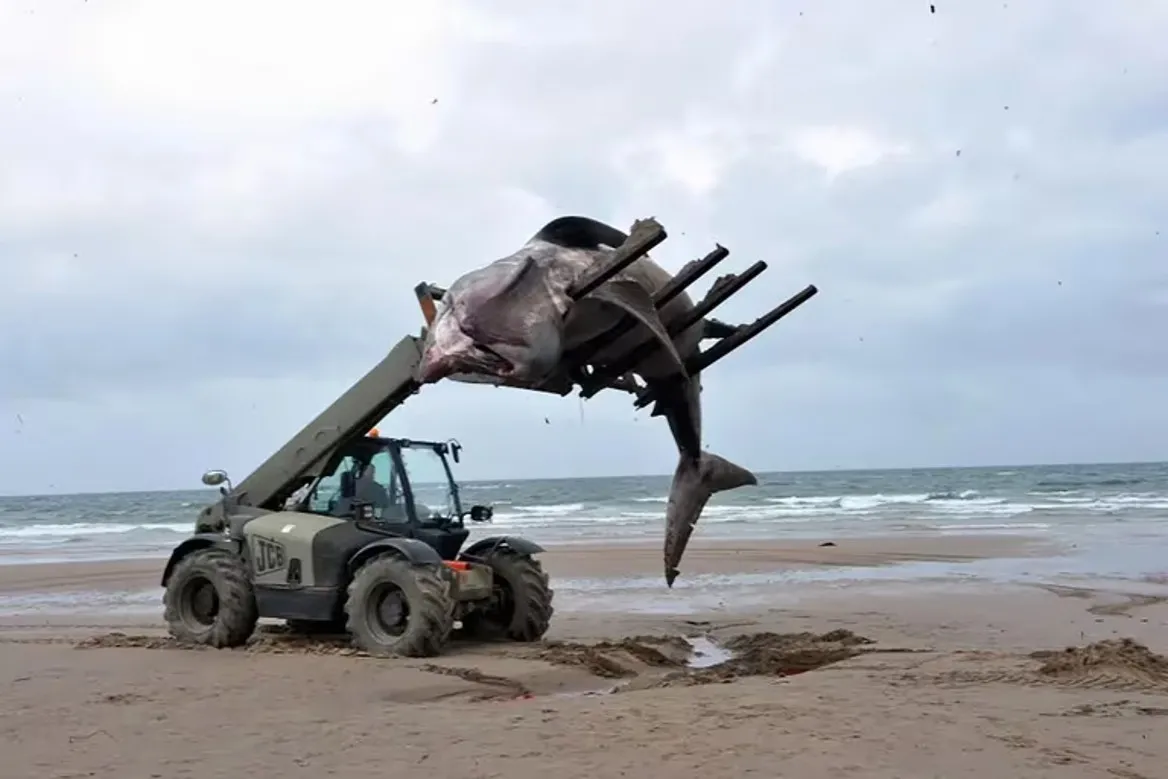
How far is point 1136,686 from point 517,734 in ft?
12.5

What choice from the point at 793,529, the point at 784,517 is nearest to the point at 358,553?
the point at 793,529

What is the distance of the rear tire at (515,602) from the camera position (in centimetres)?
1026

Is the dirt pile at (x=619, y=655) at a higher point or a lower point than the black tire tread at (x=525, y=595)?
lower

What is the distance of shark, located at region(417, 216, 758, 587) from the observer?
18.6ft

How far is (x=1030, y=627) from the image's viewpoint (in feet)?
38.9

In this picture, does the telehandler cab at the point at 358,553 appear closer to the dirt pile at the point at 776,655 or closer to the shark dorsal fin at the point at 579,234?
the dirt pile at the point at 776,655

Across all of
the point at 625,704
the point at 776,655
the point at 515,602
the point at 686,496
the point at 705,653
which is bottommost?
the point at 705,653

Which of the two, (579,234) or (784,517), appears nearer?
(579,234)

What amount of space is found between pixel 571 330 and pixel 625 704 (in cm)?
221

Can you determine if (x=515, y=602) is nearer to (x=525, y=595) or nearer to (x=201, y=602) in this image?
(x=525, y=595)

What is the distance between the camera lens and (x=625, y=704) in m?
6.84

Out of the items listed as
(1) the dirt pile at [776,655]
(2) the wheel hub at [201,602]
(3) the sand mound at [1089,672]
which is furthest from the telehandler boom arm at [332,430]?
(3) the sand mound at [1089,672]

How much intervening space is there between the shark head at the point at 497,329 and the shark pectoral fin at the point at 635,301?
1.60 feet

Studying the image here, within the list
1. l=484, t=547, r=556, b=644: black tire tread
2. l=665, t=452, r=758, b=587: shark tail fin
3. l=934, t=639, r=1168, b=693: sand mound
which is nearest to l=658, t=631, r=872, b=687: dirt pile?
l=665, t=452, r=758, b=587: shark tail fin
